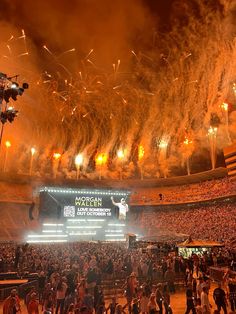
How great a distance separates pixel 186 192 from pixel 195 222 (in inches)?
209

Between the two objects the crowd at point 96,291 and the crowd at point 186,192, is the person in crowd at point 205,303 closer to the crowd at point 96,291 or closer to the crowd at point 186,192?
the crowd at point 96,291

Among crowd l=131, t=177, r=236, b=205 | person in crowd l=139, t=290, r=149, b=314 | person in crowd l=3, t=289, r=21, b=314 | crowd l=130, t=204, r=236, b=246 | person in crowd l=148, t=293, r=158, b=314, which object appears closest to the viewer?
person in crowd l=3, t=289, r=21, b=314

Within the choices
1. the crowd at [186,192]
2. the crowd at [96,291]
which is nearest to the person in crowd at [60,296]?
the crowd at [96,291]

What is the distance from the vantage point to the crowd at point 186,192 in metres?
35.3

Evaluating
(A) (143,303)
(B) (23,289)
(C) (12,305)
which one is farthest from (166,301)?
(B) (23,289)

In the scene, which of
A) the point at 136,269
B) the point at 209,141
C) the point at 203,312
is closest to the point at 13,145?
the point at 209,141

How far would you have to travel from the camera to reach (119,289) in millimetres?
14047

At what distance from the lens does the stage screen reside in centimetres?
3731

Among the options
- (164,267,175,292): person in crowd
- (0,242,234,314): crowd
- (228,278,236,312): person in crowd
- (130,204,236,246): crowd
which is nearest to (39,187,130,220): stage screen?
(130,204,236,246): crowd

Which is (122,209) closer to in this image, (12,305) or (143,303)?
(143,303)

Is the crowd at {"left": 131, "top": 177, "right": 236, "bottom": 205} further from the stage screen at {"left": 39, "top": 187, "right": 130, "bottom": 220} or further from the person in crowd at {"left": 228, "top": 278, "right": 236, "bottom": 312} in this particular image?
the person in crowd at {"left": 228, "top": 278, "right": 236, "bottom": 312}

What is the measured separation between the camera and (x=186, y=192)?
41094 mm

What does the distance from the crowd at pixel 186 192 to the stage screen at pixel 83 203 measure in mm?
3836

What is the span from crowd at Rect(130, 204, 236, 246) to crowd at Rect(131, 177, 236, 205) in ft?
4.42
